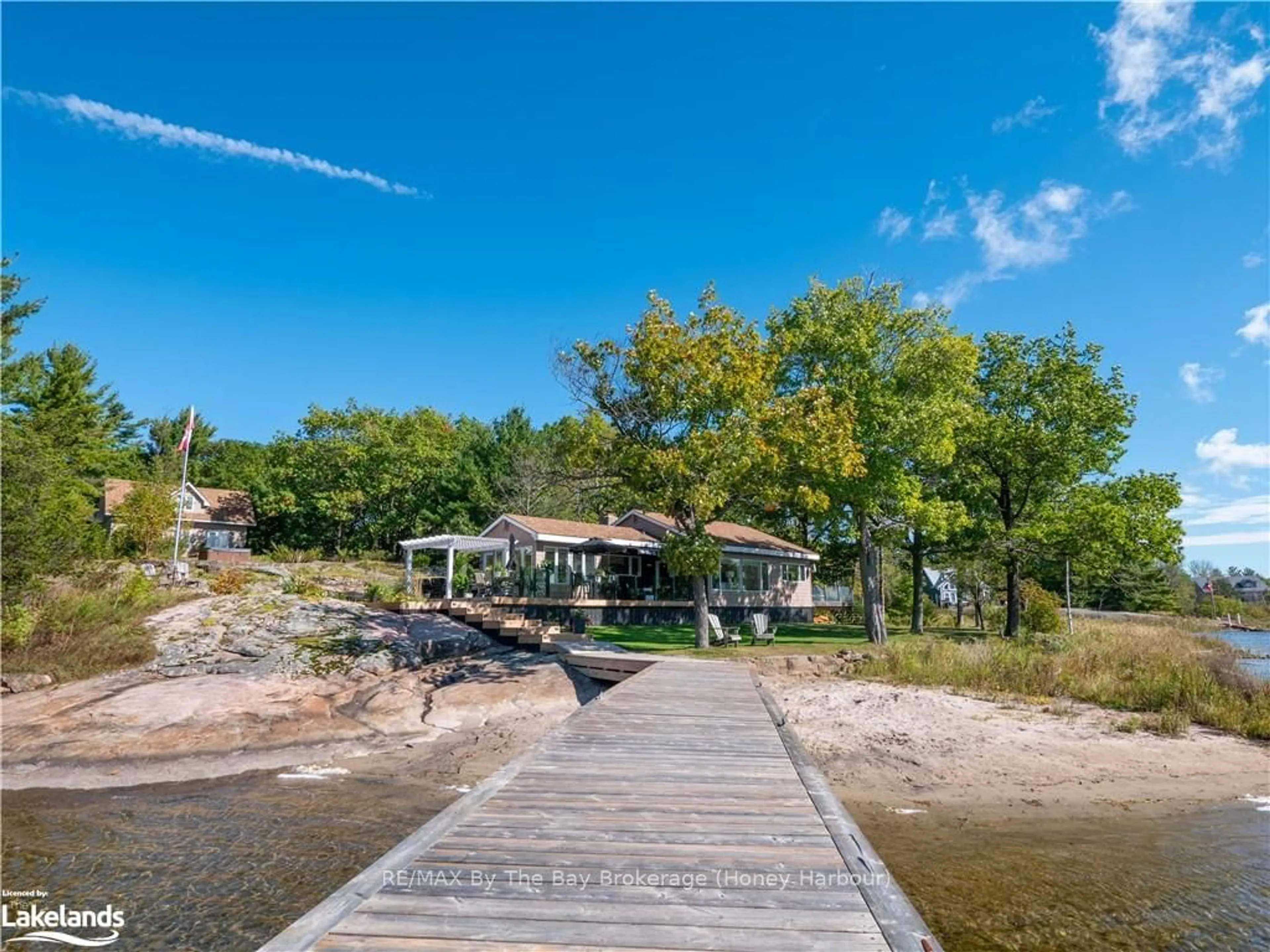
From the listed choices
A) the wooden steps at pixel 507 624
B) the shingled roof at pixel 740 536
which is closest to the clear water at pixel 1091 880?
the wooden steps at pixel 507 624

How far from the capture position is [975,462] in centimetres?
2912

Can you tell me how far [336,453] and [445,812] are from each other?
4567 cm

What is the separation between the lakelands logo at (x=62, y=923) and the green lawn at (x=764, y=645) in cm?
1317

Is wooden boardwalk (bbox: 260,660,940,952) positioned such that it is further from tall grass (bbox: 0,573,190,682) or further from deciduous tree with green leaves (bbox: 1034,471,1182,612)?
deciduous tree with green leaves (bbox: 1034,471,1182,612)

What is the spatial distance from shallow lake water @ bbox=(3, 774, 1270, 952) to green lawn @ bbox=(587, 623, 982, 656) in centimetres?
966

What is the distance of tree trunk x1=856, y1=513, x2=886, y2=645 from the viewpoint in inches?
963

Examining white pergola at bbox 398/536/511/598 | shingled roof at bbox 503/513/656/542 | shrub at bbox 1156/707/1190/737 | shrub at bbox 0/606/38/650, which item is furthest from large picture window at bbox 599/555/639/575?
shrub at bbox 1156/707/1190/737

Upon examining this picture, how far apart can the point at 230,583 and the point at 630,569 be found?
51.5 feet

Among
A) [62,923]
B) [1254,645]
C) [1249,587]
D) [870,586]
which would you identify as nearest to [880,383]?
[870,586]

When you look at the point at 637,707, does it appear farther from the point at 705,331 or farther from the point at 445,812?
the point at 705,331

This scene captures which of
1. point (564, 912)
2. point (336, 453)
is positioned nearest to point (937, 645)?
point (564, 912)

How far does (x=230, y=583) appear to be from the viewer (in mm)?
23688

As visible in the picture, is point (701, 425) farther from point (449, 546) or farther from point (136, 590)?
point (136, 590)

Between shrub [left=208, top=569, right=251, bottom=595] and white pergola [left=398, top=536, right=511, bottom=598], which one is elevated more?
white pergola [left=398, top=536, right=511, bottom=598]
